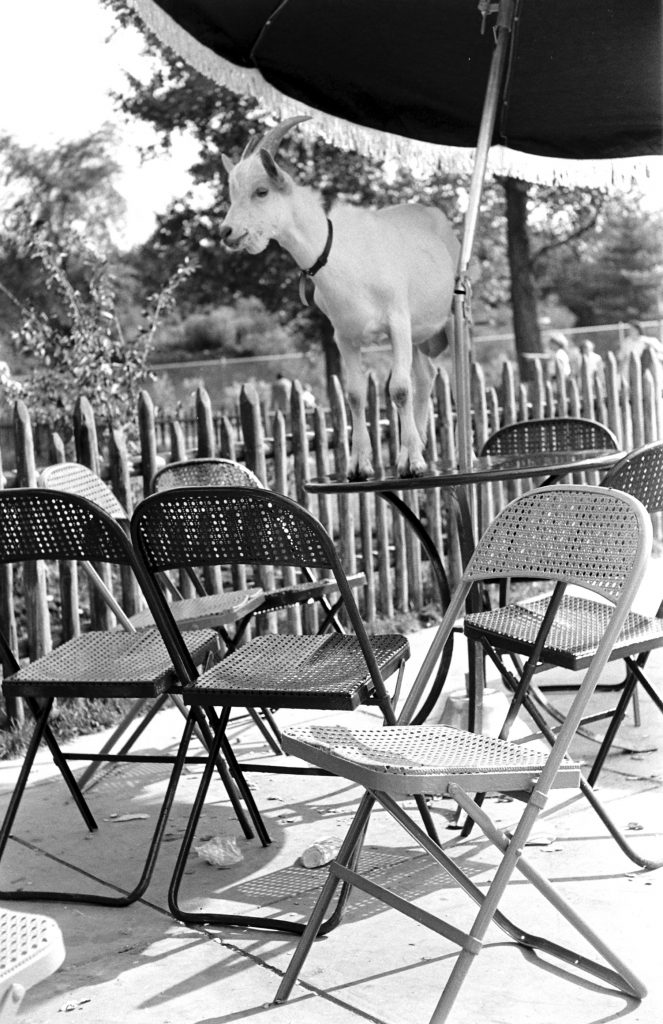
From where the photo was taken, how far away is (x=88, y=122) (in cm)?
3203

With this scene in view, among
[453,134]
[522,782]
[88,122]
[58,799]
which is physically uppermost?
[88,122]

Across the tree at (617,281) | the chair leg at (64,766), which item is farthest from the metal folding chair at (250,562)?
the tree at (617,281)

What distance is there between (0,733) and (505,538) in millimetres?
2737

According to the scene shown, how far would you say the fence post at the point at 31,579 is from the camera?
16.8 ft

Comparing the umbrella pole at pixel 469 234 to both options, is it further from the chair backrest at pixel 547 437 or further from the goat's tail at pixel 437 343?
the chair backrest at pixel 547 437

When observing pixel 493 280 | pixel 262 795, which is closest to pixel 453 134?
pixel 262 795

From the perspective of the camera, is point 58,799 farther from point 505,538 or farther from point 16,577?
point 16,577

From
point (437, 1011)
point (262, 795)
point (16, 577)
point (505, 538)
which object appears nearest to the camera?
point (437, 1011)

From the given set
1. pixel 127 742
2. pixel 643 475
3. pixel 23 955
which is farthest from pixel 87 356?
pixel 23 955

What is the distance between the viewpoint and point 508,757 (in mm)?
2559

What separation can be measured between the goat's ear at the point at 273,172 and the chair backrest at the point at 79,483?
1385 mm

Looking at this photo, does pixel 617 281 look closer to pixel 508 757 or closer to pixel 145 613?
pixel 145 613

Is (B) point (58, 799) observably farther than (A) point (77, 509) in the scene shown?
Yes

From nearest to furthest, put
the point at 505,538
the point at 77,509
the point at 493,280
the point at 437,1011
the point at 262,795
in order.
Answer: the point at 437,1011, the point at 505,538, the point at 77,509, the point at 262,795, the point at 493,280
